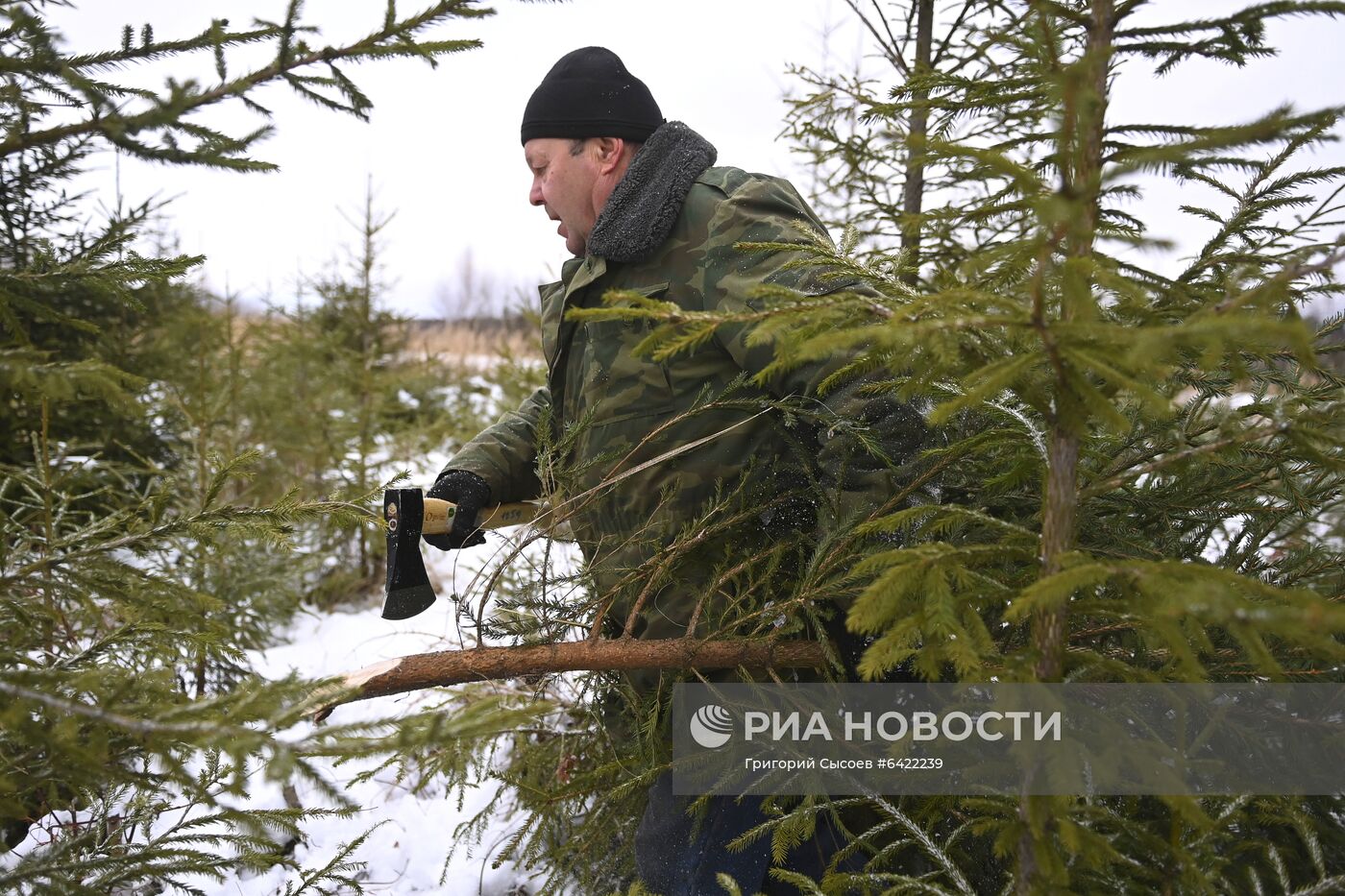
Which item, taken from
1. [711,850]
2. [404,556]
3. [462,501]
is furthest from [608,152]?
[711,850]

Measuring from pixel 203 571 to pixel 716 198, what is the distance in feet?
12.7

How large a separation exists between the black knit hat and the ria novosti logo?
1.89 meters

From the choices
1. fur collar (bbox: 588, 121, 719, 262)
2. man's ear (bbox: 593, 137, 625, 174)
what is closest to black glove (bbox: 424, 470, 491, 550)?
fur collar (bbox: 588, 121, 719, 262)

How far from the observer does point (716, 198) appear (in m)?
2.43

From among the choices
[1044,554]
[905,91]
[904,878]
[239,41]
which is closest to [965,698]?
[904,878]

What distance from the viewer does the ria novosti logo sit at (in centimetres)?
213

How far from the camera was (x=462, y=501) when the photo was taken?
9.07ft

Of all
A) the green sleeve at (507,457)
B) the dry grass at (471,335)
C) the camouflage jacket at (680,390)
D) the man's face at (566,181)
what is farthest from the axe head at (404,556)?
the dry grass at (471,335)

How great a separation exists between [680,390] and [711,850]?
50.8 inches

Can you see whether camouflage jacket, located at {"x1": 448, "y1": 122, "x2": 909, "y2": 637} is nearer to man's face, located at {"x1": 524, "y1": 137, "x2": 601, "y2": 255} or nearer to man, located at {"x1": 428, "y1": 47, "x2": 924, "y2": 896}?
man, located at {"x1": 428, "y1": 47, "x2": 924, "y2": 896}

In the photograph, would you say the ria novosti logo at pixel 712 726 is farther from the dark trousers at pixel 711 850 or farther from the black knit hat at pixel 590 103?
the black knit hat at pixel 590 103

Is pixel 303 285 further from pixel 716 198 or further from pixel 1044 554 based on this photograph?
pixel 1044 554

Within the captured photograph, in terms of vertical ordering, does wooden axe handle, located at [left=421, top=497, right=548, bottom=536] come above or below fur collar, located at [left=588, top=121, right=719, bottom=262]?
below

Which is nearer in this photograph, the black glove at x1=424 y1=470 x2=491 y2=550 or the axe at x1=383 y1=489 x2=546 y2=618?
the axe at x1=383 y1=489 x2=546 y2=618
